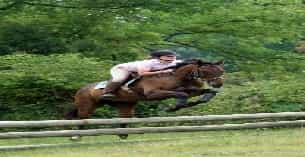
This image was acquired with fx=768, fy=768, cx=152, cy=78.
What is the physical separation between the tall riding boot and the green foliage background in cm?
305

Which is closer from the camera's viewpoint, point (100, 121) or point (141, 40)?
point (100, 121)

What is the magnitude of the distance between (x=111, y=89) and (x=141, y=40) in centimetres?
444

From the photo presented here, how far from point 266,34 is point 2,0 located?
665 cm

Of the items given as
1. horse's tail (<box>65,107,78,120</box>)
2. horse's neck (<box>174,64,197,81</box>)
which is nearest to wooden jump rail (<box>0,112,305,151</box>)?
horse's neck (<box>174,64,197,81</box>)

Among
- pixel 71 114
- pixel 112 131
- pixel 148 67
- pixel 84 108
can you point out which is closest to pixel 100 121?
pixel 112 131

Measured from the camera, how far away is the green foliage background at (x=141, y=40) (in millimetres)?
18328

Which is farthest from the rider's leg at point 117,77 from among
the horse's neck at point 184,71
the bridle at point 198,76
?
the bridle at point 198,76

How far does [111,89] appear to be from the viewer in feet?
47.7

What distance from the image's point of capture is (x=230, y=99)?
19.8 metres

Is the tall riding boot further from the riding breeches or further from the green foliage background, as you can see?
the green foliage background

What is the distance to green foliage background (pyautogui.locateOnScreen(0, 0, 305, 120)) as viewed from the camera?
1833cm

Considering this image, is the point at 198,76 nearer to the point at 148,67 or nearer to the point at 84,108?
the point at 148,67

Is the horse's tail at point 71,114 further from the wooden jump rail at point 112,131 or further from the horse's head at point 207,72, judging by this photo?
the horse's head at point 207,72

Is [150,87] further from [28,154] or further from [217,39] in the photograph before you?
[217,39]
